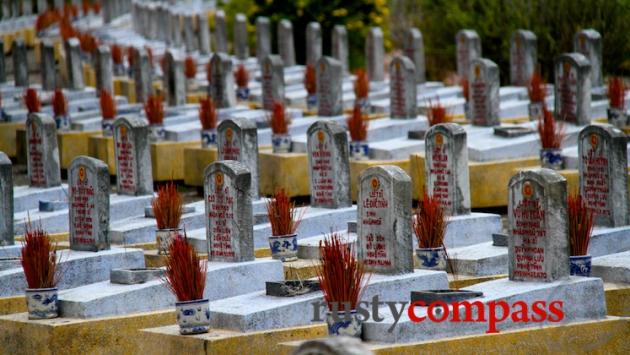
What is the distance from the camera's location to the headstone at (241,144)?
15.4m

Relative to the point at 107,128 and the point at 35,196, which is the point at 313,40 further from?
the point at 35,196

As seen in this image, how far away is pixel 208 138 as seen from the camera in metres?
19.4

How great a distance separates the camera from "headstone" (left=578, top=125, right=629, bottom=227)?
42.8 ft

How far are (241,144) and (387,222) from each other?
390 cm

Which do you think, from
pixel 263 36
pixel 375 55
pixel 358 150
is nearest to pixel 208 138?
pixel 358 150

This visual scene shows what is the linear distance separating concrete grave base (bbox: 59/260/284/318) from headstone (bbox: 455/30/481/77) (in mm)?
12161

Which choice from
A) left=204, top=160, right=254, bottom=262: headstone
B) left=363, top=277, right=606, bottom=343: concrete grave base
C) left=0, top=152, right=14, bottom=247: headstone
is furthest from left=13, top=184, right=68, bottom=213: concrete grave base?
left=363, top=277, right=606, bottom=343: concrete grave base

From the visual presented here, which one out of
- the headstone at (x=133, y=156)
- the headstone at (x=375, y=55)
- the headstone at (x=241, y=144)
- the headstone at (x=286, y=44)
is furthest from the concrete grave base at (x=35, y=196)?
the headstone at (x=286, y=44)

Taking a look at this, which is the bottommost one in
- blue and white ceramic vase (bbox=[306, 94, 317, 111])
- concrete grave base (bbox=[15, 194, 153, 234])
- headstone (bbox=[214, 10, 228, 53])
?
concrete grave base (bbox=[15, 194, 153, 234])

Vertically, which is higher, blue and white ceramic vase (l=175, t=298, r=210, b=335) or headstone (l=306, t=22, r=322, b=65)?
headstone (l=306, t=22, r=322, b=65)

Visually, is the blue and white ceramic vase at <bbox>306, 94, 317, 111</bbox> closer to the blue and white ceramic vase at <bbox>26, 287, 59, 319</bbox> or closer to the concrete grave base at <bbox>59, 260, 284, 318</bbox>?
the concrete grave base at <bbox>59, 260, 284, 318</bbox>

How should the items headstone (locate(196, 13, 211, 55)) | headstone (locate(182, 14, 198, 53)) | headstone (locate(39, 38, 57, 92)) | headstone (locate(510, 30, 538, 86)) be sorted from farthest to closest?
headstone (locate(182, 14, 198, 53)), headstone (locate(196, 13, 211, 55)), headstone (locate(39, 38, 57, 92)), headstone (locate(510, 30, 538, 86))

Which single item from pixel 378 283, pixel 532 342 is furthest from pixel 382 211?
pixel 532 342

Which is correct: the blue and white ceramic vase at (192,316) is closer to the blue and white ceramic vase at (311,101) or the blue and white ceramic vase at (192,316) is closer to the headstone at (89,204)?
the headstone at (89,204)
